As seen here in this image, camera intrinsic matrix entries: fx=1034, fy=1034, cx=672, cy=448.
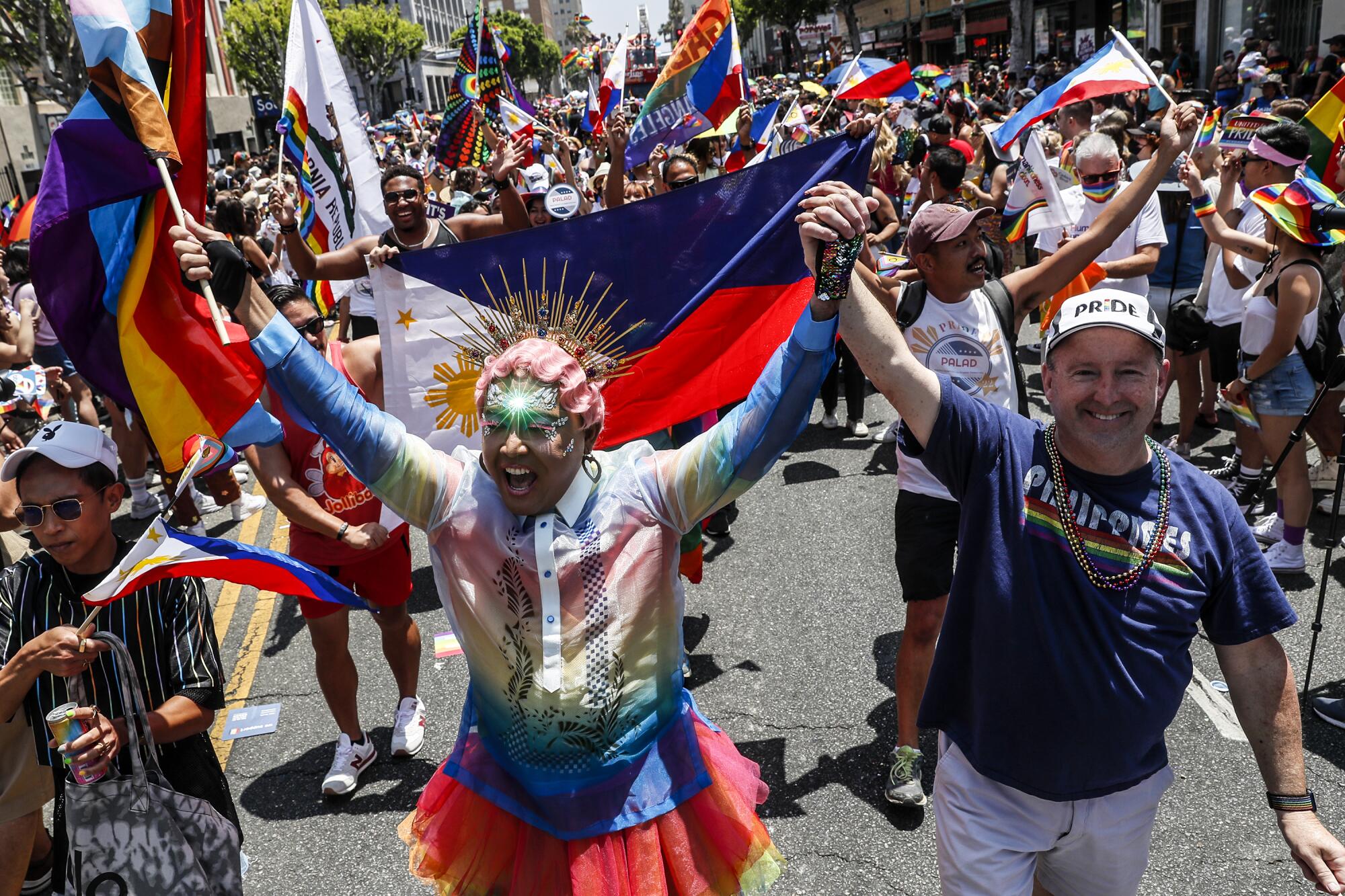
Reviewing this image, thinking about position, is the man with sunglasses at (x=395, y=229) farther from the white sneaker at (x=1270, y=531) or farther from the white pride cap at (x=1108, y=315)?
the white sneaker at (x=1270, y=531)

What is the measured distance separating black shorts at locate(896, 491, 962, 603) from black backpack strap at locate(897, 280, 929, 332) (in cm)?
66

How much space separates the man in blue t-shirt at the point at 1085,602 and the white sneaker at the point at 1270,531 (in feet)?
12.0

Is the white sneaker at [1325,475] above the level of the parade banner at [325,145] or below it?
below

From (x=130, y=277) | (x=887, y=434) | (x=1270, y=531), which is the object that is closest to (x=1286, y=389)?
(x=1270, y=531)

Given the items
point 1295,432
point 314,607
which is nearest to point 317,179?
point 314,607

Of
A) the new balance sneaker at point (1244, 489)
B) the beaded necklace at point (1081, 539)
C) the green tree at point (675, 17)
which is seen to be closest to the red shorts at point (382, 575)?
the beaded necklace at point (1081, 539)

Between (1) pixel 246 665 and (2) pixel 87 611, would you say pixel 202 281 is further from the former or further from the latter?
(1) pixel 246 665

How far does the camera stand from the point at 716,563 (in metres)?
6.24

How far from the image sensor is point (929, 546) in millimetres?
3787

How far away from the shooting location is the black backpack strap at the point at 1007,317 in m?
3.91

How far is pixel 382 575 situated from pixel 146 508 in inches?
181

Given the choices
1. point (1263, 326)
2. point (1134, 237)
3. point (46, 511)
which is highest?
point (46, 511)

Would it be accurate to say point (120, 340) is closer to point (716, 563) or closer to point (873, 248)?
point (716, 563)

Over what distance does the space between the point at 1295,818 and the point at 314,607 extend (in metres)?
3.37
